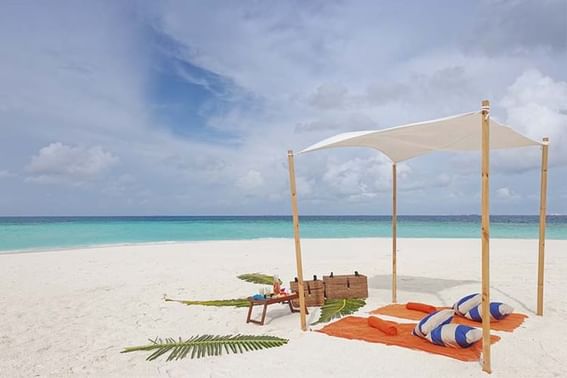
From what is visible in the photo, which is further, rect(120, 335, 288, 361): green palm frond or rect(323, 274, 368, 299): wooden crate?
rect(323, 274, 368, 299): wooden crate

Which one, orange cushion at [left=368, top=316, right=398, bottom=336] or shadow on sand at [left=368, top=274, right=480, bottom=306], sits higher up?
orange cushion at [left=368, top=316, right=398, bottom=336]

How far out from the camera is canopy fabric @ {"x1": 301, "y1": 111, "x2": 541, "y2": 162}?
471cm

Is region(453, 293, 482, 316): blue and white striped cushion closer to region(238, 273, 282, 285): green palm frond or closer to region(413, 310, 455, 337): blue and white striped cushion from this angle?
region(413, 310, 455, 337): blue and white striped cushion

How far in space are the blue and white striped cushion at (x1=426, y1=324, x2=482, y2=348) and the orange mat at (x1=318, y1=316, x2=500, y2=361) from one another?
5 cm

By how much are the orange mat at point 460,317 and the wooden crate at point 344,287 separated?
1.80ft

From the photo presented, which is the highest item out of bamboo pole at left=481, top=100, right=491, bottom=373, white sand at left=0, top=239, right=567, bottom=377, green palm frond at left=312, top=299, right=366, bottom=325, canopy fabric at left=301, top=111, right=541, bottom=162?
canopy fabric at left=301, top=111, right=541, bottom=162

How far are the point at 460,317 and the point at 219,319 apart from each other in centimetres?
311

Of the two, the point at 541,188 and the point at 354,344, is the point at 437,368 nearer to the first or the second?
the point at 354,344

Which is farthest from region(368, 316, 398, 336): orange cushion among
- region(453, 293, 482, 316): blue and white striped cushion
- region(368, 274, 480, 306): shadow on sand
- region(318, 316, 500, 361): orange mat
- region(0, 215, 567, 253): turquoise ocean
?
region(0, 215, 567, 253): turquoise ocean

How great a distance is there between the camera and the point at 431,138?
5.41 meters

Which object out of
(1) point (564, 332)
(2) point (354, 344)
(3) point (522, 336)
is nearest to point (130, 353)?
(2) point (354, 344)

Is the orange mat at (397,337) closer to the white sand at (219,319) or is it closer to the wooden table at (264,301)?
the white sand at (219,319)

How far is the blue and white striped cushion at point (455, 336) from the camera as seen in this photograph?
4.02 meters

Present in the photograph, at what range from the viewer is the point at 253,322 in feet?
18.0
